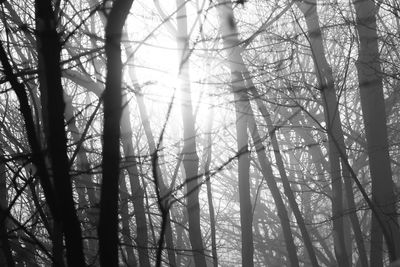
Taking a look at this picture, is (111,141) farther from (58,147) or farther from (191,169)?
(191,169)

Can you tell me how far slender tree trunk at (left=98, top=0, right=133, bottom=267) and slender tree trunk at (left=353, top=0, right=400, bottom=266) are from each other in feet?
16.0

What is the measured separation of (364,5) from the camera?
6277mm

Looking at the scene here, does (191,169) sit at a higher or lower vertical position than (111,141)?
higher

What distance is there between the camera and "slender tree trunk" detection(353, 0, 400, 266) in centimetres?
602

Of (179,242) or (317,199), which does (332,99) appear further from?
(317,199)

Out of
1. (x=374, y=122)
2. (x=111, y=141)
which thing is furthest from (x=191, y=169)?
(x=111, y=141)

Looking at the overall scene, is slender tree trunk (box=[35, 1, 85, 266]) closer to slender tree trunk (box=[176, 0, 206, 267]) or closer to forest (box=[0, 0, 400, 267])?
forest (box=[0, 0, 400, 267])

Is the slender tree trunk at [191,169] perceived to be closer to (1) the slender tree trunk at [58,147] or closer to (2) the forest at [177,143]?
(2) the forest at [177,143]

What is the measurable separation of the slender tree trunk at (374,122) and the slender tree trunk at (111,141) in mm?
4892

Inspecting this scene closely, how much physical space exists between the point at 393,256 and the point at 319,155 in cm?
908

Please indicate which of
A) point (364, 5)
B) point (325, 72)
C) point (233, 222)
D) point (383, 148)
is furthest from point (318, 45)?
point (233, 222)

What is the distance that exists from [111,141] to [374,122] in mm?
5231

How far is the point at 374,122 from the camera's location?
20.5ft

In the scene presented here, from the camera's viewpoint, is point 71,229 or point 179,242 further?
point 179,242
